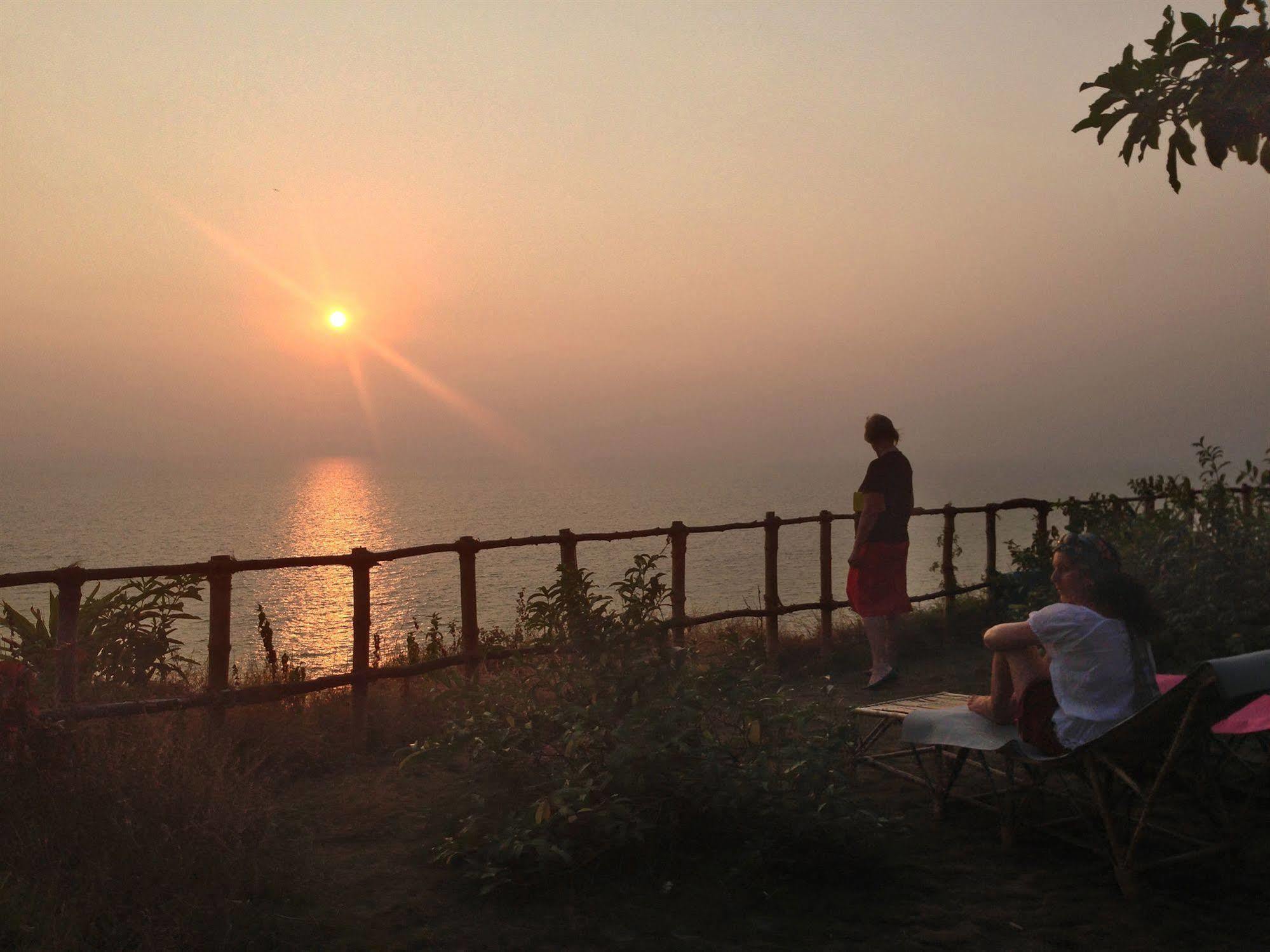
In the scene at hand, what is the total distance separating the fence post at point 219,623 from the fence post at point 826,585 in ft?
18.3

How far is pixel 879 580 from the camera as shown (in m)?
8.12

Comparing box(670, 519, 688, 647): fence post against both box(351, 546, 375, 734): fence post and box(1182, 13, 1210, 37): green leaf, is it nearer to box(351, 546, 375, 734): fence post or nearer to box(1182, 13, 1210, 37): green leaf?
box(351, 546, 375, 734): fence post

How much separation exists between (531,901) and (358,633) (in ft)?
11.0

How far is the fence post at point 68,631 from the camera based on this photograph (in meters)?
5.70

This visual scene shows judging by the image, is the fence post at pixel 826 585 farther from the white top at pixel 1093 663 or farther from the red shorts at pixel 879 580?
the white top at pixel 1093 663

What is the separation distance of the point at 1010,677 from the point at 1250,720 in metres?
0.93

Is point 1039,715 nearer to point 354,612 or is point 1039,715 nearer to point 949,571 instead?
point 354,612

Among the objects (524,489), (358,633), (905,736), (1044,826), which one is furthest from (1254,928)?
(524,489)

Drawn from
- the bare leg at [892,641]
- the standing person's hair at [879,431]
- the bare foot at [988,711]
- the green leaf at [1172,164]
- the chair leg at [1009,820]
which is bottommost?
the chair leg at [1009,820]

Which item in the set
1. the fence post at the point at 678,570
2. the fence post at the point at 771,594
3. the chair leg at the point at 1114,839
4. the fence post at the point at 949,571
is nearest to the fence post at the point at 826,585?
the fence post at the point at 771,594

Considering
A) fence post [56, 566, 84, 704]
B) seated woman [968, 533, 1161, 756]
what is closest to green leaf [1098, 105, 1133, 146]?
seated woman [968, 533, 1161, 756]

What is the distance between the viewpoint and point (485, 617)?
65.5ft

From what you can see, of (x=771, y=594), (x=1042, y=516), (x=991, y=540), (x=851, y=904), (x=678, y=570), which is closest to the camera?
(x=851, y=904)

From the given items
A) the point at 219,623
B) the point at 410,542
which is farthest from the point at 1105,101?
the point at 410,542
